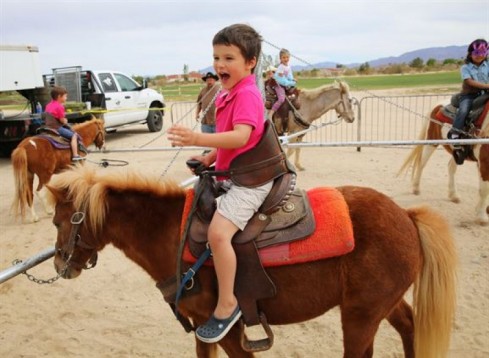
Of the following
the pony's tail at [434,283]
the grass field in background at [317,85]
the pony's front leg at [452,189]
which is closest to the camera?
the pony's tail at [434,283]

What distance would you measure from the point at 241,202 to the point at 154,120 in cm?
1387

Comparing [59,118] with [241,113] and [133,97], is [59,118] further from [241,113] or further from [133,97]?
[133,97]

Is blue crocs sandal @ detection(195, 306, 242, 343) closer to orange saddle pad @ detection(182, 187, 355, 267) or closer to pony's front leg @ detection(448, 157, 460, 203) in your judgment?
orange saddle pad @ detection(182, 187, 355, 267)

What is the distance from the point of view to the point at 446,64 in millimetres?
63750

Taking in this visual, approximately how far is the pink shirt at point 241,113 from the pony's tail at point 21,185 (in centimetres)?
502

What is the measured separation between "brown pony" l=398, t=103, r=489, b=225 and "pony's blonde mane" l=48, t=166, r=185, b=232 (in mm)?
4906

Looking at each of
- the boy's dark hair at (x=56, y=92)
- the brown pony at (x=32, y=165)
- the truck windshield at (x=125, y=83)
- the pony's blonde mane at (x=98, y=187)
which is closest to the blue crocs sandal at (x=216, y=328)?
the pony's blonde mane at (x=98, y=187)

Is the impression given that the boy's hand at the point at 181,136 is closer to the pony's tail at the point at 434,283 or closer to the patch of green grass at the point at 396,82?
the pony's tail at the point at 434,283

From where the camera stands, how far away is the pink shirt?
1.85 meters

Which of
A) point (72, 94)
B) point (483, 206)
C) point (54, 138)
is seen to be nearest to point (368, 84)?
point (72, 94)

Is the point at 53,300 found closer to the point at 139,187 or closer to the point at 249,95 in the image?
the point at 139,187

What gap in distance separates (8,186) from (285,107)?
6.37 meters

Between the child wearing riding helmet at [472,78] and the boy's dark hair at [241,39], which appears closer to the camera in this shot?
the boy's dark hair at [241,39]

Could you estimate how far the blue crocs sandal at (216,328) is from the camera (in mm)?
1928
